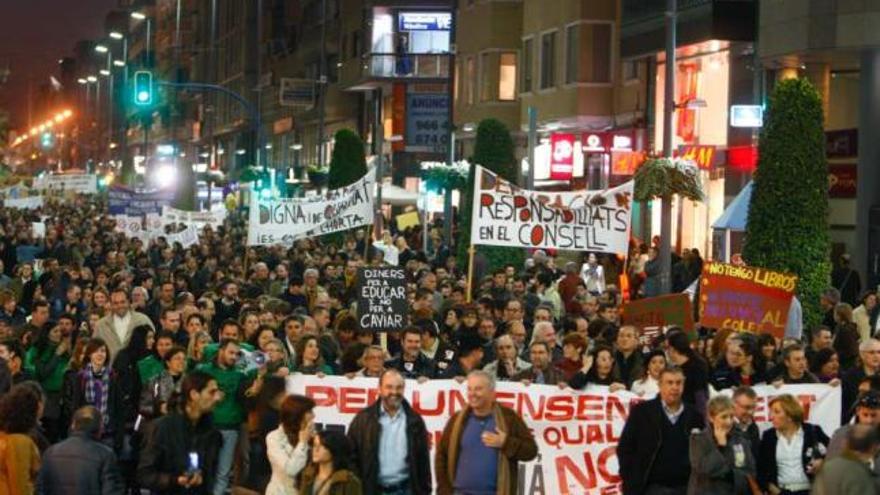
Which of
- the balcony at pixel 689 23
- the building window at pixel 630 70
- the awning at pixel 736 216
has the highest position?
the balcony at pixel 689 23

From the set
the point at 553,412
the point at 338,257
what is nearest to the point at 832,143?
the point at 338,257

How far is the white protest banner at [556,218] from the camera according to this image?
2416 centimetres

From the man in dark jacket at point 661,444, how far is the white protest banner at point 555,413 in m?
1.74

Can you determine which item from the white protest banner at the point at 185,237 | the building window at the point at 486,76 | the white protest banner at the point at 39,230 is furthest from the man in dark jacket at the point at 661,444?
the building window at the point at 486,76

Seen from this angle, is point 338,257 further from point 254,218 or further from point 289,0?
point 289,0

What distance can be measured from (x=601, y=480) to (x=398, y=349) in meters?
4.72

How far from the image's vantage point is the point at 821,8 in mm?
34062

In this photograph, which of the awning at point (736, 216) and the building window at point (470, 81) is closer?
the awning at point (736, 216)

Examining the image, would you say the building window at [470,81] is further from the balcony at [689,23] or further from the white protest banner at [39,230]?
the white protest banner at [39,230]

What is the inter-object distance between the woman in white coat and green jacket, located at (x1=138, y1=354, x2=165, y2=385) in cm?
385

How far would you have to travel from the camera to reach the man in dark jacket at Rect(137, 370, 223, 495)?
12805mm

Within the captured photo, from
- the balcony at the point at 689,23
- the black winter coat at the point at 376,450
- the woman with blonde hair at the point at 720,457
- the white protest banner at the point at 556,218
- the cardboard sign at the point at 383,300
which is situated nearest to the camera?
the woman with blonde hair at the point at 720,457

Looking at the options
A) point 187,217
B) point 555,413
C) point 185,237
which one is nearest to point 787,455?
point 555,413

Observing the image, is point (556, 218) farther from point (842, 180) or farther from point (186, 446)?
point (842, 180)
